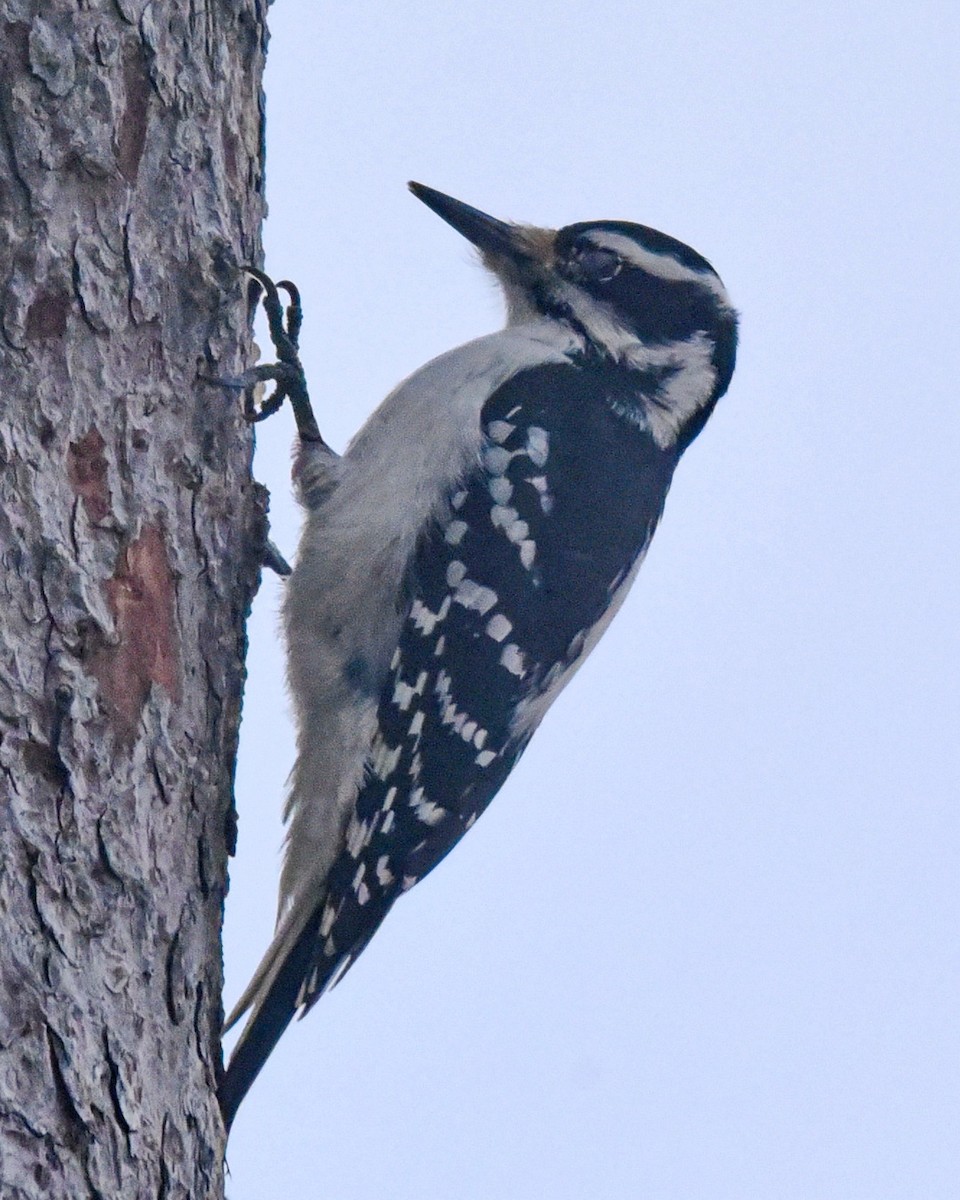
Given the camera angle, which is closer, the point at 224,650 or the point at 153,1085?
the point at 153,1085

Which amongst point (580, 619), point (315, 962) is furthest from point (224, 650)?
point (580, 619)

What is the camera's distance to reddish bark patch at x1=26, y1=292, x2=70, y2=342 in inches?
109

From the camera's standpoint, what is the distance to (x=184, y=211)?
10.4ft

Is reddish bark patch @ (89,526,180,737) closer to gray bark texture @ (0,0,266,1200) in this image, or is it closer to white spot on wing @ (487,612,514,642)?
gray bark texture @ (0,0,266,1200)

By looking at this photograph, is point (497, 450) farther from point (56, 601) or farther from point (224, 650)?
point (56, 601)

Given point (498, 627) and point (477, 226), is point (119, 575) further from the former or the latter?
point (477, 226)

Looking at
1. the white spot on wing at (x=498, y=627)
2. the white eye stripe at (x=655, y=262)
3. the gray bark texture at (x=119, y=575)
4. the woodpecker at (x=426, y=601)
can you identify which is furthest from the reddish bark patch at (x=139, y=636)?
the white eye stripe at (x=655, y=262)

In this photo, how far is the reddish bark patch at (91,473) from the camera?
2789 mm

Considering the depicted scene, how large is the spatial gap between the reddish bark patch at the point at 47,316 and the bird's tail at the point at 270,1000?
4.87 ft

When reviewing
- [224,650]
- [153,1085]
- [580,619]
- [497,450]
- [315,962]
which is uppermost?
[497,450]

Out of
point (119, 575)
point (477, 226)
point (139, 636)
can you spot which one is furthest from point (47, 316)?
point (477, 226)

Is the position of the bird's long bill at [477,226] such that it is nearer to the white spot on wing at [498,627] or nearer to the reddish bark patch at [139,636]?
the white spot on wing at [498,627]

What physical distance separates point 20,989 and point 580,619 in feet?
6.72

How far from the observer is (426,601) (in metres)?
3.83
